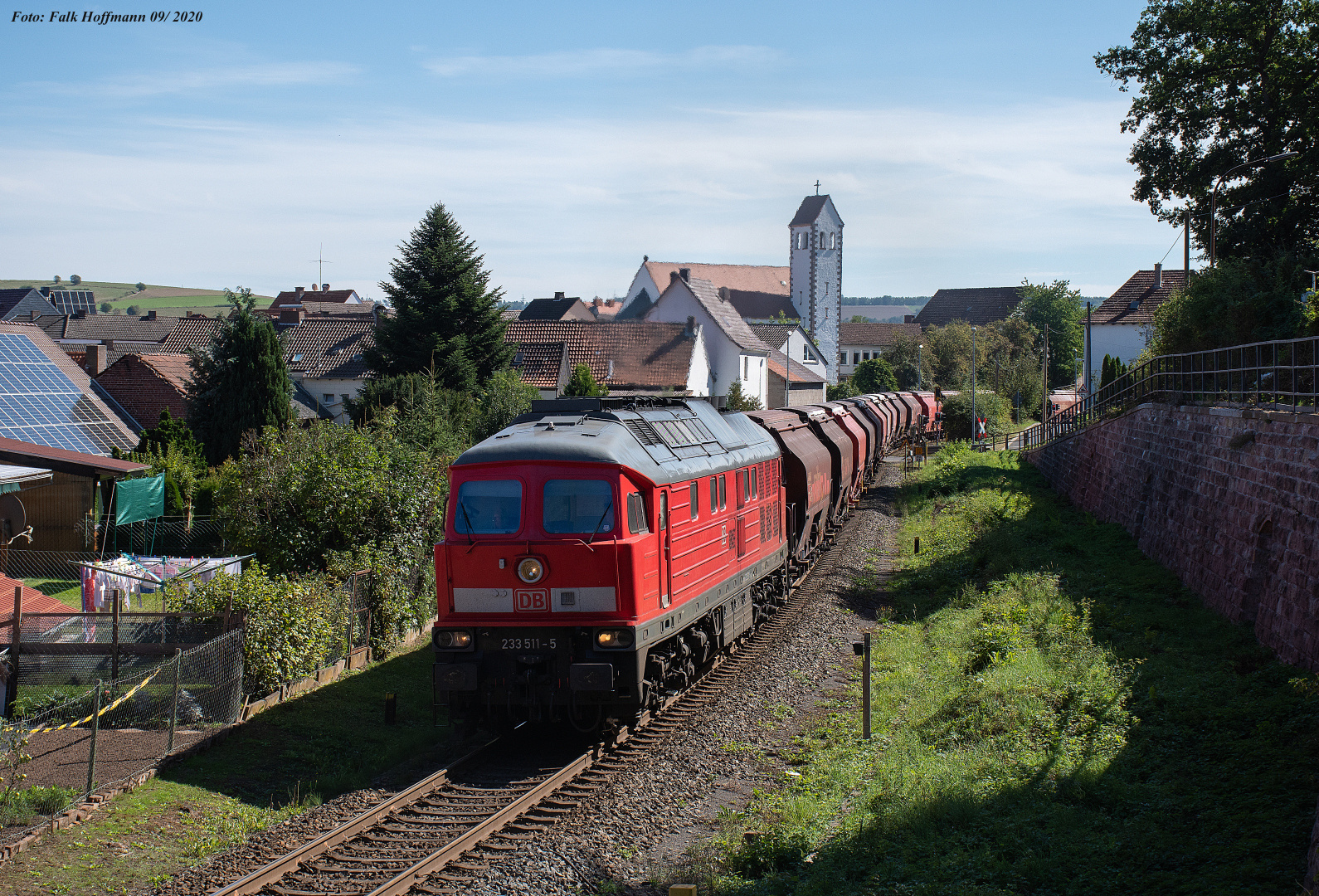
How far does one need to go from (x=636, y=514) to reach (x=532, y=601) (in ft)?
5.09

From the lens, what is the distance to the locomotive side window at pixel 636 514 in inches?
460

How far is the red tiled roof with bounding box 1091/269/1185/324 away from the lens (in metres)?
66.0

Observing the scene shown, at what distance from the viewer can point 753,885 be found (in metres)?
8.33

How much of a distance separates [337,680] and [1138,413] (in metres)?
22.0

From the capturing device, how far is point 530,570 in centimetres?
1146

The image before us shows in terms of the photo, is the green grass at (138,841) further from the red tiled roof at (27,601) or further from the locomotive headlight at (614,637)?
the red tiled roof at (27,601)

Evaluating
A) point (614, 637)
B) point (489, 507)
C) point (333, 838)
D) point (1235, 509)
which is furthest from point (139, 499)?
point (1235, 509)

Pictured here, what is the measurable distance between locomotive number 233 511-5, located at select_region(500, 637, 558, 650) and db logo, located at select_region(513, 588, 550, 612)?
328 mm

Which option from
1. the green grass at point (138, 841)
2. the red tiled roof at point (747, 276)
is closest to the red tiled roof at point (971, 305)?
the red tiled roof at point (747, 276)

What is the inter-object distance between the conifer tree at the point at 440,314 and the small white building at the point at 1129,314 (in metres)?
43.8

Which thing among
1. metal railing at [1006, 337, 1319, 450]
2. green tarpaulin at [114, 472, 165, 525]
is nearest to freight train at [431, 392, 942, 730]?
metal railing at [1006, 337, 1319, 450]

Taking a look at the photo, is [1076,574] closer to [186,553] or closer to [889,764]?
[889,764]

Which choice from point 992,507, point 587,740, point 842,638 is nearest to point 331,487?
point 587,740

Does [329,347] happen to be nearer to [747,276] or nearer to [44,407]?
[44,407]
